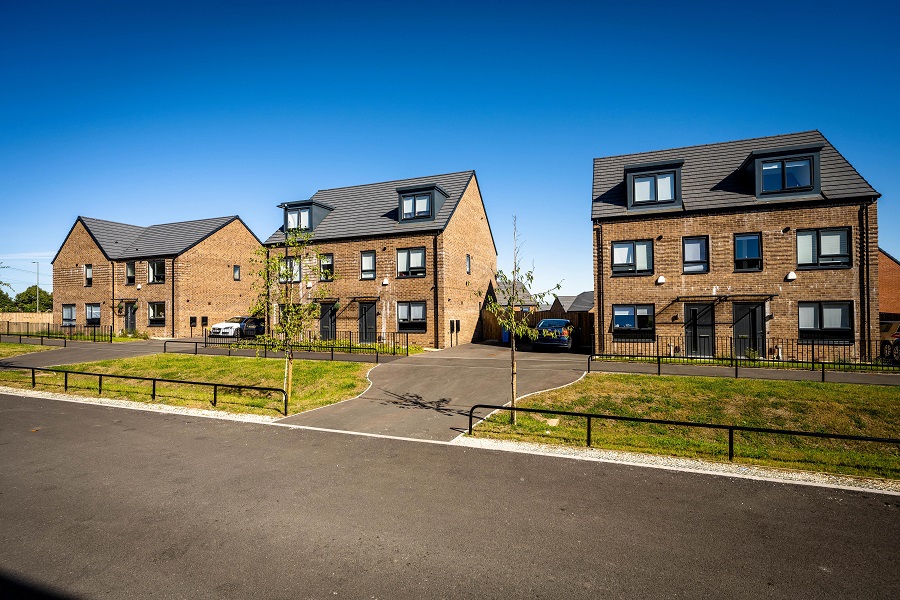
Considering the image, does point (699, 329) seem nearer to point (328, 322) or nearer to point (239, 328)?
point (328, 322)

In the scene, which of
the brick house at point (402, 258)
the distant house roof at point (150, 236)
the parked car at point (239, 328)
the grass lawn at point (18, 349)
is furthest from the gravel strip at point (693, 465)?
the distant house roof at point (150, 236)

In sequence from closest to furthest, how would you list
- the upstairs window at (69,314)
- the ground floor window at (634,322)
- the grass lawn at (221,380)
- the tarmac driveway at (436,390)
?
the tarmac driveway at (436,390)
the grass lawn at (221,380)
the ground floor window at (634,322)
the upstairs window at (69,314)

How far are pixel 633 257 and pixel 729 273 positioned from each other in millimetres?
4250

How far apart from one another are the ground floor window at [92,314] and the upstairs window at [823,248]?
157 feet

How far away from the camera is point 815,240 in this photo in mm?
20828

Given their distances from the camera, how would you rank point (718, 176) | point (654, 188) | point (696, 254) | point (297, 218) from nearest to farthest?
point (696, 254)
point (654, 188)
point (718, 176)
point (297, 218)

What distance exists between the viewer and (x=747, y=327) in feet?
70.8

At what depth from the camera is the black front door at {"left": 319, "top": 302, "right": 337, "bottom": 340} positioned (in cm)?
2936

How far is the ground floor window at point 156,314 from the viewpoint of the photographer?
35.8 meters

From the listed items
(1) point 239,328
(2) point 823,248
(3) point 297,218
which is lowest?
(1) point 239,328

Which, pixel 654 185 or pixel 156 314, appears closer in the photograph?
pixel 654 185

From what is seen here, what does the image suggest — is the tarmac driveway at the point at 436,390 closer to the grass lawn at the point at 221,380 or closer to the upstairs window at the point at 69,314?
the grass lawn at the point at 221,380

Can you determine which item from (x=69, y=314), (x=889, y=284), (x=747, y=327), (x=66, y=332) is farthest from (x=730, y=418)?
(x=69, y=314)

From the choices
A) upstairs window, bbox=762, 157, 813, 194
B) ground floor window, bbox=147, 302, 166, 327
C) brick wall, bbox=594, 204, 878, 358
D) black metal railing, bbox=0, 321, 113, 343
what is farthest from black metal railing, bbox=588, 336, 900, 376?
ground floor window, bbox=147, 302, 166, 327
